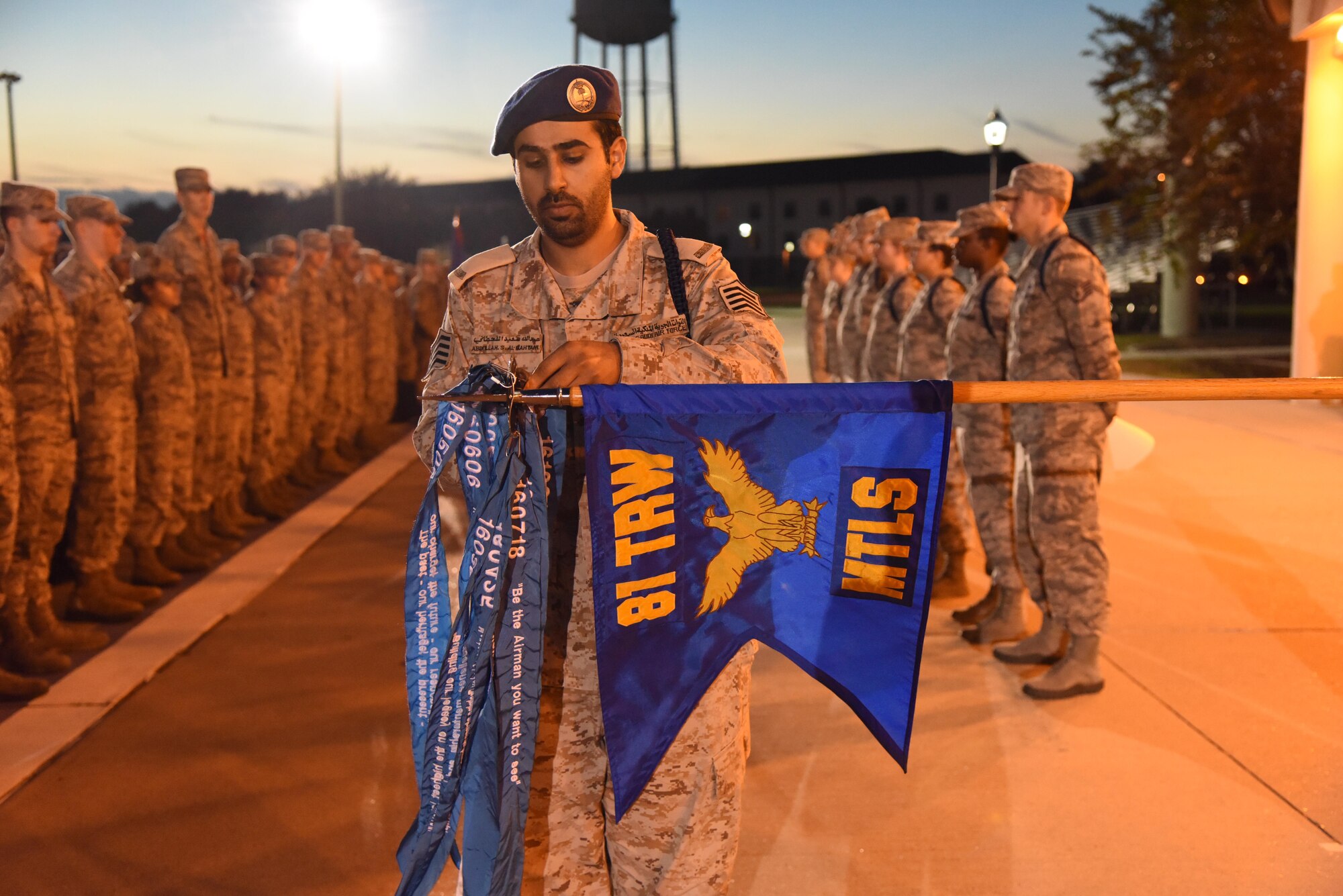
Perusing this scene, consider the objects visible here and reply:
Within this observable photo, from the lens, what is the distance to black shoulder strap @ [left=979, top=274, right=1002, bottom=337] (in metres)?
5.68

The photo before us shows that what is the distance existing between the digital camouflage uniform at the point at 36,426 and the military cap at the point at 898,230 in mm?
5253

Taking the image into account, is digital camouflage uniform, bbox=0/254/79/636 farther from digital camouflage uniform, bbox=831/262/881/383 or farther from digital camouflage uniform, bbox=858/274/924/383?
digital camouflage uniform, bbox=831/262/881/383

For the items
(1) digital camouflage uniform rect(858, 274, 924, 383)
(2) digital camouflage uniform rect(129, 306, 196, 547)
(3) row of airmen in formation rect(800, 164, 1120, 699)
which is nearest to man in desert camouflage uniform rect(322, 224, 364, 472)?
(2) digital camouflage uniform rect(129, 306, 196, 547)

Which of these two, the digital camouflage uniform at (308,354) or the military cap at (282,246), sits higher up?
the military cap at (282,246)

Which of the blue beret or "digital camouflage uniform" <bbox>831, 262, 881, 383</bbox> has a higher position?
the blue beret

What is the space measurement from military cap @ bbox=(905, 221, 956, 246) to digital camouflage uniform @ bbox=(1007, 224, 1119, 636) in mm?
1883

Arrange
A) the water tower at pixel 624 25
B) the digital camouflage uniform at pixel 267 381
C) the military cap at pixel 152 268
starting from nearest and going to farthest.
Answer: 1. the military cap at pixel 152 268
2. the digital camouflage uniform at pixel 267 381
3. the water tower at pixel 624 25

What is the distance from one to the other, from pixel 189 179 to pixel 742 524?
700 cm

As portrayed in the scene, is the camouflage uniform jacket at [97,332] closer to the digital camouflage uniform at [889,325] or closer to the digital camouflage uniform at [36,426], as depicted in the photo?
the digital camouflage uniform at [36,426]

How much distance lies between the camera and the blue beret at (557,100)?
2.25m

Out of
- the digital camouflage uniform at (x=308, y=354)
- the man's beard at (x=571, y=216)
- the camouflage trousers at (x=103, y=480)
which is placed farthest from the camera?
the digital camouflage uniform at (x=308, y=354)

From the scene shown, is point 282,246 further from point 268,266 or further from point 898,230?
point 898,230

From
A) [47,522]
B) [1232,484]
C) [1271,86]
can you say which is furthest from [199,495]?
[1271,86]

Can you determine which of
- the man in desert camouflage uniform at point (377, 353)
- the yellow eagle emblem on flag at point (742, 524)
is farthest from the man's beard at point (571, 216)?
the man in desert camouflage uniform at point (377, 353)
